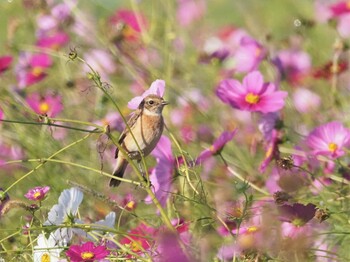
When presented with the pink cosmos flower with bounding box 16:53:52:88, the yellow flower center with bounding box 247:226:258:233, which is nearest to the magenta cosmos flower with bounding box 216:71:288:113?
the yellow flower center with bounding box 247:226:258:233

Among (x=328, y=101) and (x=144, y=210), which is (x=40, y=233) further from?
(x=328, y=101)

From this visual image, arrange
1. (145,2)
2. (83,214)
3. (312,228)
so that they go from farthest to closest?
(145,2)
(83,214)
(312,228)

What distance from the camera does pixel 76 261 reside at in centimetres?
121

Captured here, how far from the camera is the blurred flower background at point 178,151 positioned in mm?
1275

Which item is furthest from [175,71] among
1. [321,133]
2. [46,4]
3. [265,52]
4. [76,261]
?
[76,261]

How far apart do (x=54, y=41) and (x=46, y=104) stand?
45cm

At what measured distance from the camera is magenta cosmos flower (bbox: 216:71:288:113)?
5.60 feet

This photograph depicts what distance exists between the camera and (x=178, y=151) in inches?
63.0

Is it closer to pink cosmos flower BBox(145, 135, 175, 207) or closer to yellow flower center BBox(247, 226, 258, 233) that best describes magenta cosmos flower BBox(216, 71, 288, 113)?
pink cosmos flower BBox(145, 135, 175, 207)

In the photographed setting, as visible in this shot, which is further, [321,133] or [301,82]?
[301,82]

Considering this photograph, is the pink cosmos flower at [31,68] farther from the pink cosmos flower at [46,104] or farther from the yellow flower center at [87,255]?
the yellow flower center at [87,255]

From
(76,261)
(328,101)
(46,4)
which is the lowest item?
(328,101)

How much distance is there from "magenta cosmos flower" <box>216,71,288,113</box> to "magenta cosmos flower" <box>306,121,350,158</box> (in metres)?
0.08

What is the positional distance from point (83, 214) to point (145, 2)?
3.49 metres
